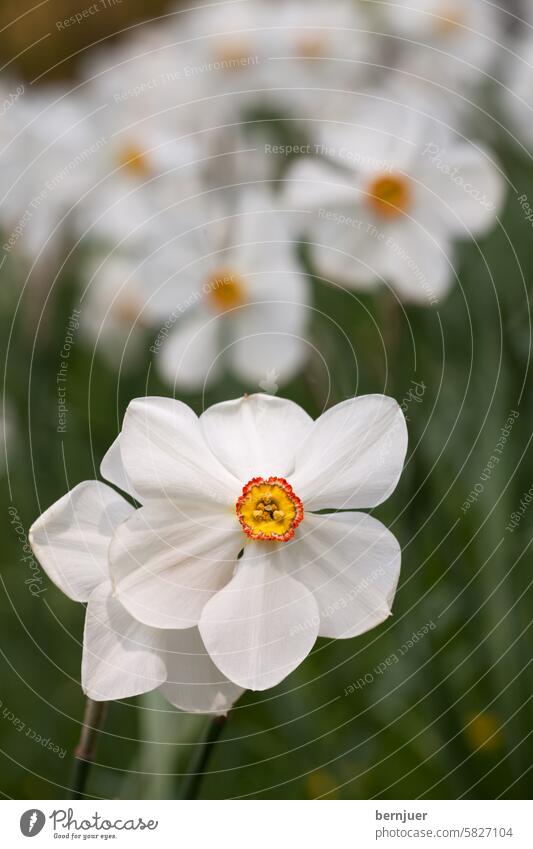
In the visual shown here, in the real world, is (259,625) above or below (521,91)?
below

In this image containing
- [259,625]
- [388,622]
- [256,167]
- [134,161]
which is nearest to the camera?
[259,625]

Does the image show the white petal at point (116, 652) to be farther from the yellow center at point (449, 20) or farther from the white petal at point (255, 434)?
the yellow center at point (449, 20)

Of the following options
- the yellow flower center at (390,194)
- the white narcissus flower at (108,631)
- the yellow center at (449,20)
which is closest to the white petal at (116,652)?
the white narcissus flower at (108,631)

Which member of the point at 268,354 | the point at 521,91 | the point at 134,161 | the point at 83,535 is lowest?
the point at 83,535

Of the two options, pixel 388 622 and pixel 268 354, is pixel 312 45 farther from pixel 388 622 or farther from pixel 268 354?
pixel 388 622

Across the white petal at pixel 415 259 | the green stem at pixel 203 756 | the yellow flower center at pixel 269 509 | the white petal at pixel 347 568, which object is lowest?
the green stem at pixel 203 756

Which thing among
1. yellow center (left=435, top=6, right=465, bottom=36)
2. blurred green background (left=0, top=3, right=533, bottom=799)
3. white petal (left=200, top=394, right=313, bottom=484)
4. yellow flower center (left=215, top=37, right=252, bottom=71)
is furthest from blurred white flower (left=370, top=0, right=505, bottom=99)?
white petal (left=200, top=394, right=313, bottom=484)

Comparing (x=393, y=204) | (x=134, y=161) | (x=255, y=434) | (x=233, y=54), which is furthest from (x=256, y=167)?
(x=255, y=434)
